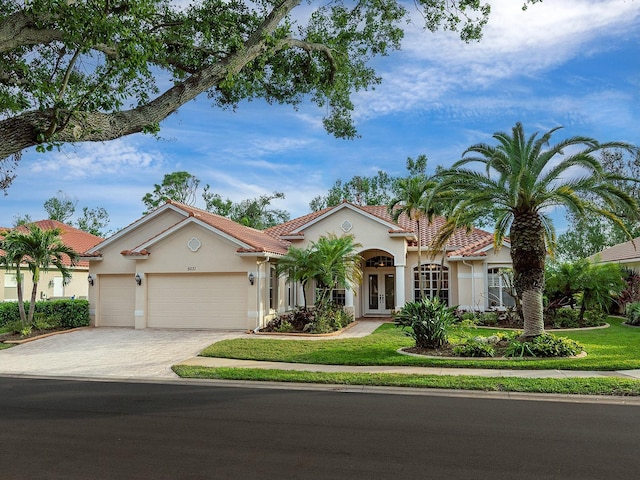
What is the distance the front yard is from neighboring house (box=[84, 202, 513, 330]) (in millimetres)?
3854

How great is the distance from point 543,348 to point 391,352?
3.89 meters

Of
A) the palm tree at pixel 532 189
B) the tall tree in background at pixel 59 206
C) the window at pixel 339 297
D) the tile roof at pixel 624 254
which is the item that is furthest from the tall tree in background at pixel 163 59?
the tall tree in background at pixel 59 206

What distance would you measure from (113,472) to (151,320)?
1576cm

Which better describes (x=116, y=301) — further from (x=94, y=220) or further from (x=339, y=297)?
(x=94, y=220)

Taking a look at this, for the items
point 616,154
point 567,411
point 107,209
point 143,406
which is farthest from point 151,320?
point 107,209

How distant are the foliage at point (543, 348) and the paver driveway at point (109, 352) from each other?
8564 mm

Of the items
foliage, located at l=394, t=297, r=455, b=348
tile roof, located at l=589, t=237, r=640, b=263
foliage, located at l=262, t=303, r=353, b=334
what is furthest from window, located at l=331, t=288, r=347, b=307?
tile roof, located at l=589, t=237, r=640, b=263

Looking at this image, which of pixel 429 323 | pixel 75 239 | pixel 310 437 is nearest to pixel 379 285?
pixel 429 323

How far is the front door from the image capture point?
1032 inches

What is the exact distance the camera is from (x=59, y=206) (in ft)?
182

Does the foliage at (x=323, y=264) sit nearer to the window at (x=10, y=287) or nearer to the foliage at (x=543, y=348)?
the foliage at (x=543, y=348)

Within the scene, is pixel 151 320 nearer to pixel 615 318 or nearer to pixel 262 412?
pixel 262 412

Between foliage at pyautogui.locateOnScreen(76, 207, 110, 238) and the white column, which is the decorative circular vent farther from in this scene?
foliage at pyautogui.locateOnScreen(76, 207, 110, 238)

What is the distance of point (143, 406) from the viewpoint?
29.4ft
